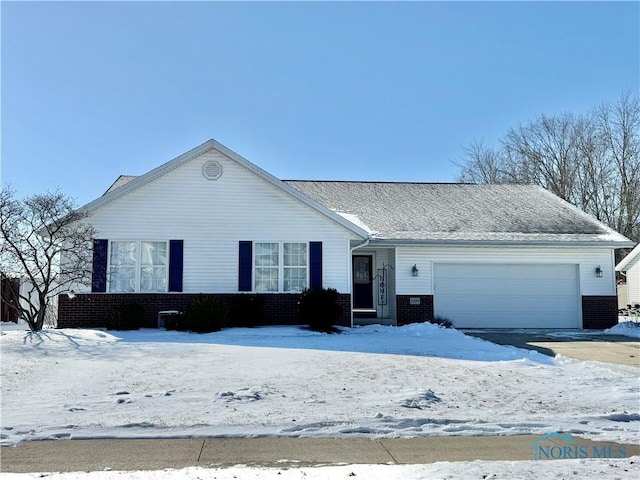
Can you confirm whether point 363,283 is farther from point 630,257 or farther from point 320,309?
point 630,257

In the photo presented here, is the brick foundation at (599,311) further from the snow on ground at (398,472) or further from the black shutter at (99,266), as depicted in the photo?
the black shutter at (99,266)

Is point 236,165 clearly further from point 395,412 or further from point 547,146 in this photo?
point 547,146

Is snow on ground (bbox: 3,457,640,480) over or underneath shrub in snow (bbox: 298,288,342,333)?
underneath

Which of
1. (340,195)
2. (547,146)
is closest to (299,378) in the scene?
(340,195)

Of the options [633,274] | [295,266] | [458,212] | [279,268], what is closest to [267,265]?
[279,268]

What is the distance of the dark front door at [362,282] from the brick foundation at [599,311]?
7.06 m

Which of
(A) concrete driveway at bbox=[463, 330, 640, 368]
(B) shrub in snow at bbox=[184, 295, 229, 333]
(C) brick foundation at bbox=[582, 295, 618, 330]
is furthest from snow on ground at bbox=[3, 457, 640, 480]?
(C) brick foundation at bbox=[582, 295, 618, 330]

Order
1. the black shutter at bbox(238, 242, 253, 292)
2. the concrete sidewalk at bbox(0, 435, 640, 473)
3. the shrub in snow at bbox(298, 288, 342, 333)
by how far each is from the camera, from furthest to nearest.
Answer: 1. the black shutter at bbox(238, 242, 253, 292)
2. the shrub in snow at bbox(298, 288, 342, 333)
3. the concrete sidewalk at bbox(0, 435, 640, 473)

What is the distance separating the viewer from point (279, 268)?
1667cm

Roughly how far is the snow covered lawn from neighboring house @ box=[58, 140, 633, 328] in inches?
145

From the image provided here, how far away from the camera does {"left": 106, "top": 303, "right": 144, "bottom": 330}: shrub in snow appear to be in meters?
15.3

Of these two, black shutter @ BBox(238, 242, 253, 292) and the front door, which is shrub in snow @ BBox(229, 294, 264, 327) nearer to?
black shutter @ BBox(238, 242, 253, 292)

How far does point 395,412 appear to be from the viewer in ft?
22.2

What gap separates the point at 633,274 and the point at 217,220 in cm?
2296
